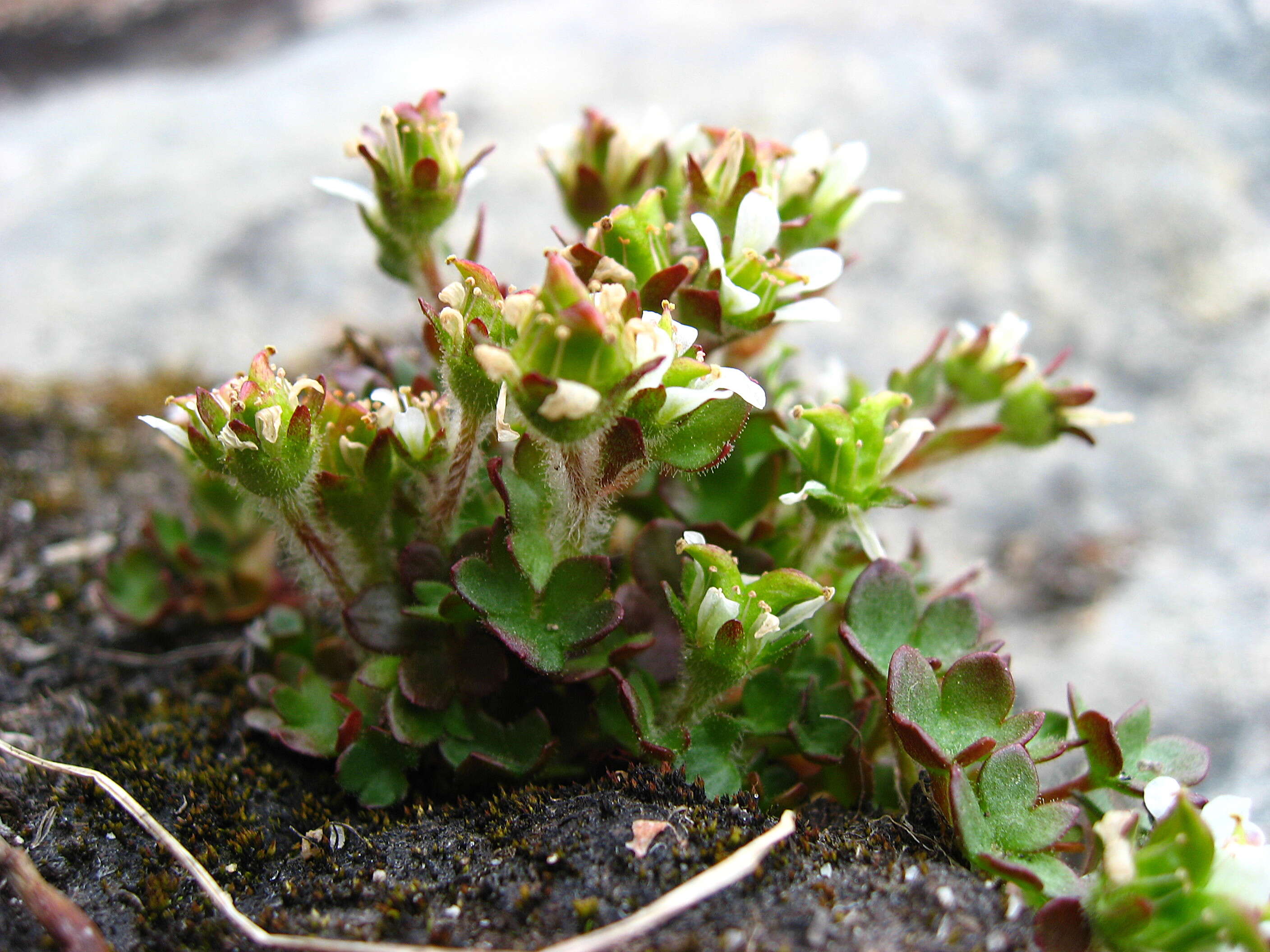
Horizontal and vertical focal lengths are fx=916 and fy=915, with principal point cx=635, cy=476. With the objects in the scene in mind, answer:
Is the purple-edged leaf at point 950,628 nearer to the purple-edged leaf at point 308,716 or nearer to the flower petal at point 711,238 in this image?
the flower petal at point 711,238

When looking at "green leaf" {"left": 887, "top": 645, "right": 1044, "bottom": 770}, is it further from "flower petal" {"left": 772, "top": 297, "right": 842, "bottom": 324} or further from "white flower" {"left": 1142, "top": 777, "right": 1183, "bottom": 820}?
"flower petal" {"left": 772, "top": 297, "right": 842, "bottom": 324}

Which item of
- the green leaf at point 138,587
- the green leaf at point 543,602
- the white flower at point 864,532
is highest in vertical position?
the white flower at point 864,532

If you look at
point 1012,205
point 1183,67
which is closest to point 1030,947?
point 1012,205

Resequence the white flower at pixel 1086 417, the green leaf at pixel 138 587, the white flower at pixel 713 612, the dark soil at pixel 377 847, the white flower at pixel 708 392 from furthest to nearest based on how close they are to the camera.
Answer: the green leaf at pixel 138 587 < the white flower at pixel 1086 417 < the white flower at pixel 713 612 < the white flower at pixel 708 392 < the dark soil at pixel 377 847

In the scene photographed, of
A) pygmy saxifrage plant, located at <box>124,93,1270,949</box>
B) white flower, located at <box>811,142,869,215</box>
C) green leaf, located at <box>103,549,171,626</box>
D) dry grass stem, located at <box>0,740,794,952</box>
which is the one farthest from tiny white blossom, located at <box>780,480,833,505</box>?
green leaf, located at <box>103,549,171,626</box>

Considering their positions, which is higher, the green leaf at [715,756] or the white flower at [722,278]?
the white flower at [722,278]

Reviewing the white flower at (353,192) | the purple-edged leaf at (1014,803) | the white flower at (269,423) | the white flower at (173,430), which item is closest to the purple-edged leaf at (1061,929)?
the purple-edged leaf at (1014,803)
